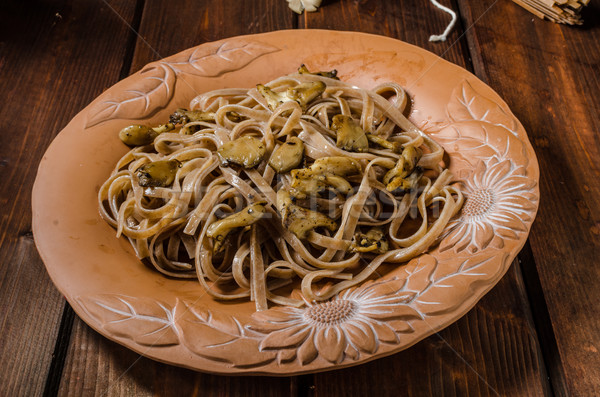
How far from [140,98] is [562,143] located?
2190mm

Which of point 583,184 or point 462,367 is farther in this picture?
point 583,184

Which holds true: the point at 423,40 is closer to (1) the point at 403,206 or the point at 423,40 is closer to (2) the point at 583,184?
(2) the point at 583,184

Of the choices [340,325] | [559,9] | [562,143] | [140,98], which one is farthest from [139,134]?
[559,9]

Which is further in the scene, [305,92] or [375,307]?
[305,92]

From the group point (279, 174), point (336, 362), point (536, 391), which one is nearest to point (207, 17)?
point (279, 174)

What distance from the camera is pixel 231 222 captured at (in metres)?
1.83

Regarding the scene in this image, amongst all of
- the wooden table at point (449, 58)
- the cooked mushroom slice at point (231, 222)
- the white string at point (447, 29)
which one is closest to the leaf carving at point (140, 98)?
the wooden table at point (449, 58)

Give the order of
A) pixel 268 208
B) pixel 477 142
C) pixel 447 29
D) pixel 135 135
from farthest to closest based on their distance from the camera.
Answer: pixel 447 29, pixel 135 135, pixel 477 142, pixel 268 208

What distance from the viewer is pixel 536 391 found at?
1.82m

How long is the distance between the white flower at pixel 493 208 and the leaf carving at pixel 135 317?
1042mm

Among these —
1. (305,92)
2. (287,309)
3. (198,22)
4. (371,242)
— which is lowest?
(198,22)

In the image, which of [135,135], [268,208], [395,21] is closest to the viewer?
[268,208]

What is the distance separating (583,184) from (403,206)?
3.45 feet

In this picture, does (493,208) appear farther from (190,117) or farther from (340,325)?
(190,117)
